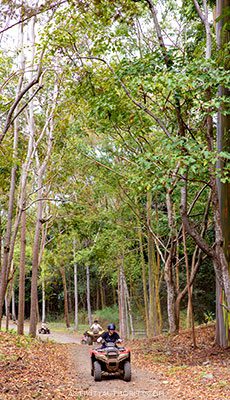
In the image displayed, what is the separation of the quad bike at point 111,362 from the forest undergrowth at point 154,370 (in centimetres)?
55

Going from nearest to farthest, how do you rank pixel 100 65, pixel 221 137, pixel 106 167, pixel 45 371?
pixel 45 371, pixel 221 137, pixel 100 65, pixel 106 167

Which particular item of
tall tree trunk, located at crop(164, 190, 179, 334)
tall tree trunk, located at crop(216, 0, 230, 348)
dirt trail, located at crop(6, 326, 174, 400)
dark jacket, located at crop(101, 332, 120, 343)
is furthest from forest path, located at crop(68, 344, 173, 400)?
tall tree trunk, located at crop(164, 190, 179, 334)

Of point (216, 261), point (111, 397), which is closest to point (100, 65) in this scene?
point (216, 261)

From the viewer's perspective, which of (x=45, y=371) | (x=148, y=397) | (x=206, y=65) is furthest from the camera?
(x=45, y=371)

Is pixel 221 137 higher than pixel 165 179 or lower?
higher

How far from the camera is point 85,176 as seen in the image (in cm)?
2080

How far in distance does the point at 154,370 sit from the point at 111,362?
178 cm

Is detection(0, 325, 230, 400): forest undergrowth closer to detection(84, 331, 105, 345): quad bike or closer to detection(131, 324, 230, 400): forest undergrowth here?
detection(131, 324, 230, 400): forest undergrowth

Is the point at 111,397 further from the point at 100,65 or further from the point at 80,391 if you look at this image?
the point at 100,65

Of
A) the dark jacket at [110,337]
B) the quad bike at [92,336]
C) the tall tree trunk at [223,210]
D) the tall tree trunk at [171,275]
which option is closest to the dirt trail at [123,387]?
the dark jacket at [110,337]

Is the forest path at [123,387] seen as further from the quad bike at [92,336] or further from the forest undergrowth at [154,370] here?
the quad bike at [92,336]

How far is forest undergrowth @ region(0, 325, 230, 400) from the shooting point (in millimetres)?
6961

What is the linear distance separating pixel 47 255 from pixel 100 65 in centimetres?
1799

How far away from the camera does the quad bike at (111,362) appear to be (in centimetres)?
858
